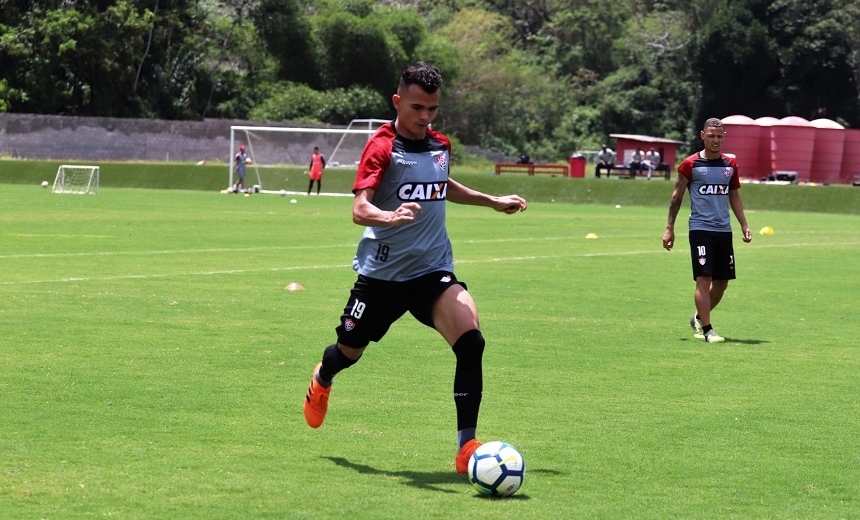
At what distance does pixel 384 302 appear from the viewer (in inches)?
285

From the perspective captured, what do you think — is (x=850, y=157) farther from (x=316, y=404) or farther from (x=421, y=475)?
(x=421, y=475)

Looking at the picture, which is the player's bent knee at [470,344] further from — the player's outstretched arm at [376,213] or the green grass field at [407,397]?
the player's outstretched arm at [376,213]

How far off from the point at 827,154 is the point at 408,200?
172 ft

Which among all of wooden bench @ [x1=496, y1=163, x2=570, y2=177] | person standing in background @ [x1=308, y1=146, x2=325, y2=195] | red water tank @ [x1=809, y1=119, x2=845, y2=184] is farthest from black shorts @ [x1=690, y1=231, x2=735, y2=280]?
red water tank @ [x1=809, y1=119, x2=845, y2=184]

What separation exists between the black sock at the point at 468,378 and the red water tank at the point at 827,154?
52.2 meters

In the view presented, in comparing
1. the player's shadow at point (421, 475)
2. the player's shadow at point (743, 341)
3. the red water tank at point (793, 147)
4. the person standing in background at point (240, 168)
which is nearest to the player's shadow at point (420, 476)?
the player's shadow at point (421, 475)

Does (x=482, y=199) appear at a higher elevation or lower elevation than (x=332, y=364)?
higher

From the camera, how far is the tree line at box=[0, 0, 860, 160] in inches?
2532

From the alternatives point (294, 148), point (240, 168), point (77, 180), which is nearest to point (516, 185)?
point (240, 168)

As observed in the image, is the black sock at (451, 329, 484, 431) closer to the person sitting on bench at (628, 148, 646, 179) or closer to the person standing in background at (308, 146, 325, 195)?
the person standing in background at (308, 146, 325, 195)

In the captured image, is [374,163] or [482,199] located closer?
[374,163]

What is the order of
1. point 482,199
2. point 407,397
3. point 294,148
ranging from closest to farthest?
point 482,199 → point 407,397 → point 294,148

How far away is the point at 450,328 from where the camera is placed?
704 centimetres

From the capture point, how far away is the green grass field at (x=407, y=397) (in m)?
6.26
